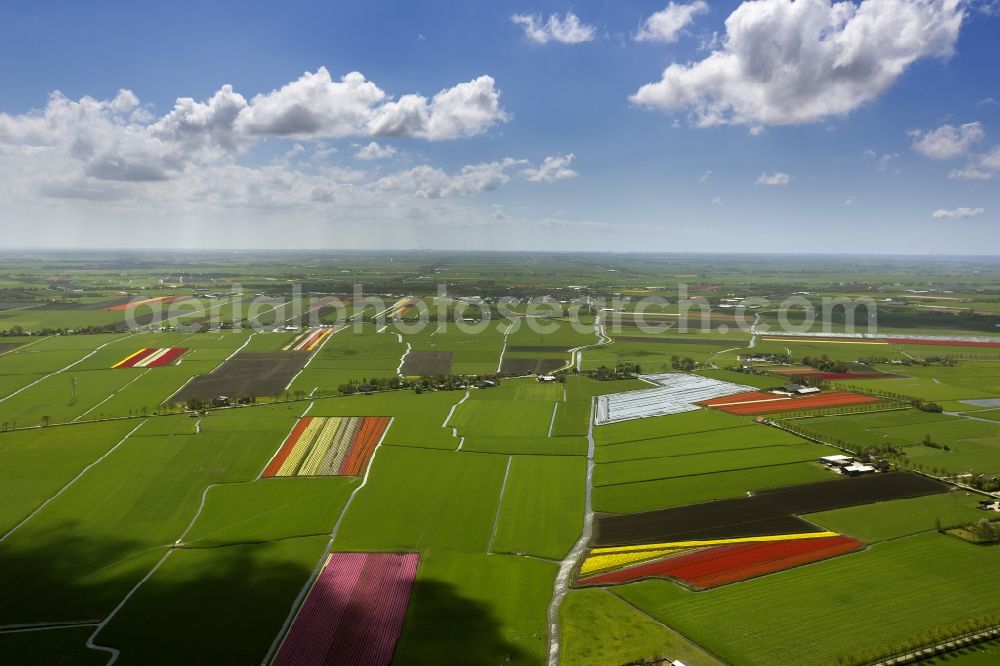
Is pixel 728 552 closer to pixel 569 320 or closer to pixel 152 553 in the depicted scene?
pixel 152 553

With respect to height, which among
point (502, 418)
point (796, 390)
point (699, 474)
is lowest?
point (699, 474)

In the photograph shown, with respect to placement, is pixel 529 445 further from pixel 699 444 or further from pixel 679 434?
pixel 699 444

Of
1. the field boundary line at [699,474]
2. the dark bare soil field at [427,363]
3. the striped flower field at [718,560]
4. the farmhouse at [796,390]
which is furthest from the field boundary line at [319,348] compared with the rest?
the farmhouse at [796,390]

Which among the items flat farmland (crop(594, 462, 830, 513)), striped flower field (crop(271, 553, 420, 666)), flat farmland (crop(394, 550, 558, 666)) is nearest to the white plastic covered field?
flat farmland (crop(594, 462, 830, 513))

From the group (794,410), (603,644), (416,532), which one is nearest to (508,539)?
(416,532)

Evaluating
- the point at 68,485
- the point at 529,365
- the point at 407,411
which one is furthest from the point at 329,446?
the point at 529,365

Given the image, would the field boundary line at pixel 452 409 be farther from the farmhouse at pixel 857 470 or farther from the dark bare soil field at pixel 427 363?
the farmhouse at pixel 857 470
